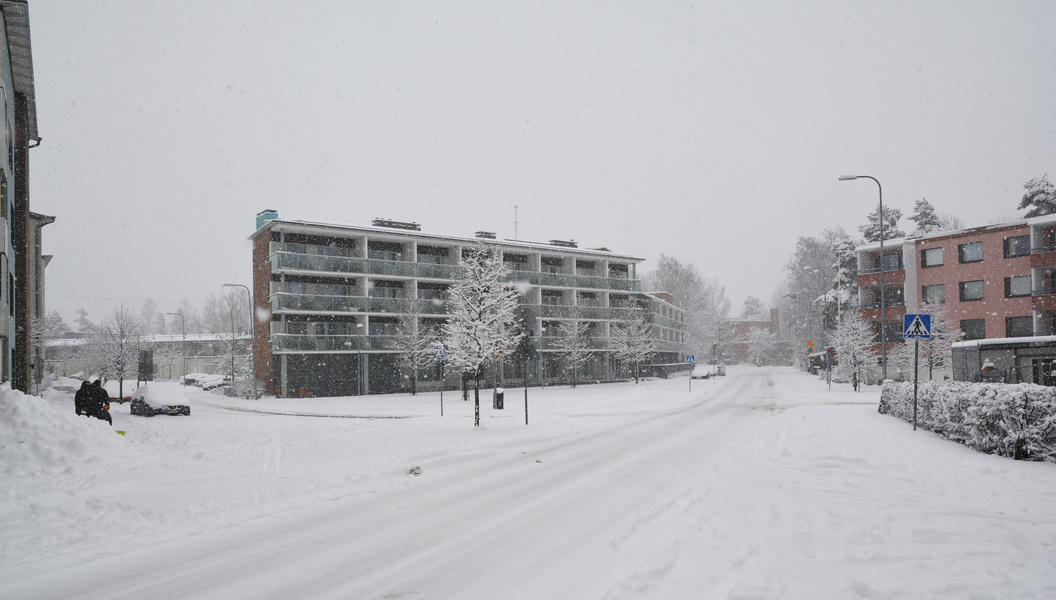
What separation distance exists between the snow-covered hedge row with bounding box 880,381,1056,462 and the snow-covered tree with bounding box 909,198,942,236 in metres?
59.7

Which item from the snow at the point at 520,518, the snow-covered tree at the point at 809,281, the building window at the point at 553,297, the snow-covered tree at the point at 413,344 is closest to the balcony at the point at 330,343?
the snow-covered tree at the point at 413,344

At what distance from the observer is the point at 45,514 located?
866 centimetres

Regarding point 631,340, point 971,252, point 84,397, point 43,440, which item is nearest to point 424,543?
point 43,440

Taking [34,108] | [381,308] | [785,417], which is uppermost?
[34,108]

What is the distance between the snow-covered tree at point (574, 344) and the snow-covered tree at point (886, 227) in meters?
30.5

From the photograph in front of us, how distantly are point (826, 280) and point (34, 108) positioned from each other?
2960 inches

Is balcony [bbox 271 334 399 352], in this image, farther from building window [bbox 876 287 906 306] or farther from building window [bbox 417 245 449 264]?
building window [bbox 876 287 906 306]

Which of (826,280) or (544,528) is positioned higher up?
(826,280)

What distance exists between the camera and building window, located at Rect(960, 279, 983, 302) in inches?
1692

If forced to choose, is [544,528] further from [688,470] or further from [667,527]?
[688,470]

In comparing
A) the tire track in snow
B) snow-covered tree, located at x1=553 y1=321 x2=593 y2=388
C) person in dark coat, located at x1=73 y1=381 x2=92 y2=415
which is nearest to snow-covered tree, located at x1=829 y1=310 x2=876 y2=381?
snow-covered tree, located at x1=553 y1=321 x2=593 y2=388

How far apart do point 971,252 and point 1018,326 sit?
5502mm

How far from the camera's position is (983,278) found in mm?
42750

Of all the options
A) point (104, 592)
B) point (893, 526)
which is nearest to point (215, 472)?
point (104, 592)
